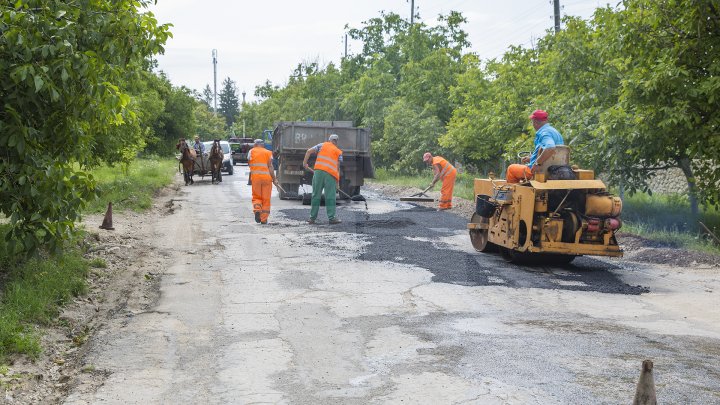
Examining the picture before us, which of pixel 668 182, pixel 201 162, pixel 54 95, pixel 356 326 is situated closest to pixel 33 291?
pixel 54 95

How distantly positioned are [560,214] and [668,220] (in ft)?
29.9

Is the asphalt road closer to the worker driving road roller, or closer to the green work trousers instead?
the worker driving road roller

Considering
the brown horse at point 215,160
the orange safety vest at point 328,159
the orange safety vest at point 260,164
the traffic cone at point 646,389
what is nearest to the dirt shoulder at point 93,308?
the orange safety vest at point 260,164

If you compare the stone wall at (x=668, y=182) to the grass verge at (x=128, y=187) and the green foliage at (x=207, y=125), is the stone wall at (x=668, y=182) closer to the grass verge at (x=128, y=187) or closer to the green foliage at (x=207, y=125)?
the grass verge at (x=128, y=187)

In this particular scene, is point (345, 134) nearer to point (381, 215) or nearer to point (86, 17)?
point (381, 215)

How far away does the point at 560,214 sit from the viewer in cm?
999

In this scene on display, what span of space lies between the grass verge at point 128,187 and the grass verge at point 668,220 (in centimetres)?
938

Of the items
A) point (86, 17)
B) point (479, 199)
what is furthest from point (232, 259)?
point (86, 17)

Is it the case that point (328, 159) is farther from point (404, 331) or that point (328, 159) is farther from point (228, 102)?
point (228, 102)

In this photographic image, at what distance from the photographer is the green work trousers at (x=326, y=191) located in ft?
49.3

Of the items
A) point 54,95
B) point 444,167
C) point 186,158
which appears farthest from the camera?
point 186,158

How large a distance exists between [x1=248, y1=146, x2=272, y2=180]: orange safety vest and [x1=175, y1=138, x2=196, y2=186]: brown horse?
12479 mm

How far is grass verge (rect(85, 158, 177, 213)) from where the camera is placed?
696 inches

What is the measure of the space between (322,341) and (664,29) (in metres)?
8.93
